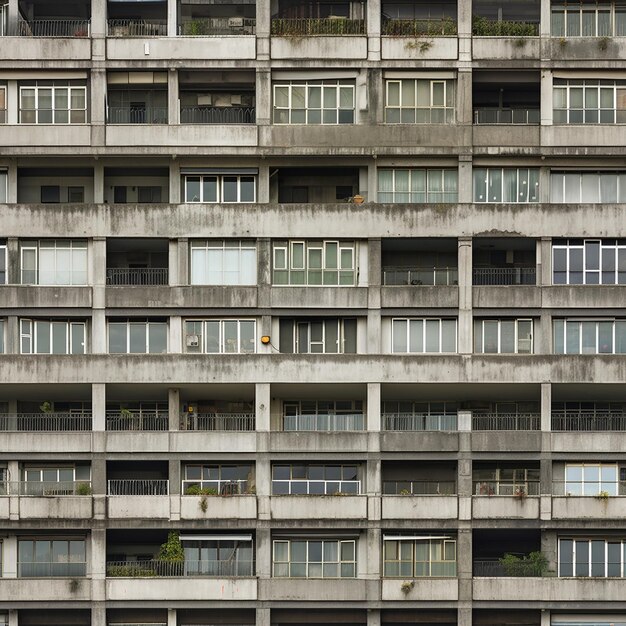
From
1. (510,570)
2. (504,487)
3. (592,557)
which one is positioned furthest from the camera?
(504,487)

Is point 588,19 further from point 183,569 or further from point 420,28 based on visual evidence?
point 183,569

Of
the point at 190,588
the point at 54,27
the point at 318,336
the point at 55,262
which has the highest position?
the point at 54,27

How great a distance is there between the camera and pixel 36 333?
182 ft

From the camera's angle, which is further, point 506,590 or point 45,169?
point 45,169

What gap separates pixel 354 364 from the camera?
54.2 m

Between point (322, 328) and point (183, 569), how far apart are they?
1242 centimetres

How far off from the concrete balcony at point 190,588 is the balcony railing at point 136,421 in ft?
23.0

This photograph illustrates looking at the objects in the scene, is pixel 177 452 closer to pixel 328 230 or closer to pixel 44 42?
pixel 328 230

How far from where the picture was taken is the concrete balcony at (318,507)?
175ft

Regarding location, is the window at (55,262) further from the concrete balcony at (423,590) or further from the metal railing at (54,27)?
the concrete balcony at (423,590)

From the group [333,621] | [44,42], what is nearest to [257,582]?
[333,621]

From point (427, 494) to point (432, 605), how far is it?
15.9 ft

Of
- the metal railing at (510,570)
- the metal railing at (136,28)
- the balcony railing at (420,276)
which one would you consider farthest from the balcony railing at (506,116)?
the metal railing at (510,570)

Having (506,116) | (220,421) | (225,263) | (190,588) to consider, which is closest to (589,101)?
(506,116)
